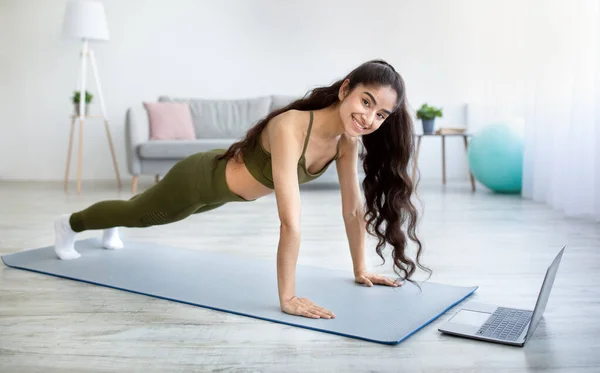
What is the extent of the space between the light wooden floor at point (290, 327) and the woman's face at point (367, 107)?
1.88 ft

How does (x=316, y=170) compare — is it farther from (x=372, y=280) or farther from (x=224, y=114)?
(x=224, y=114)

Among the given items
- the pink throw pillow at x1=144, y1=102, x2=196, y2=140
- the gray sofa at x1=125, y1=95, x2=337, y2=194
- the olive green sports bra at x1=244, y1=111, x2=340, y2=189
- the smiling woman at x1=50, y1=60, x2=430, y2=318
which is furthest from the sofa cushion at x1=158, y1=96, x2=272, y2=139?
the olive green sports bra at x1=244, y1=111, x2=340, y2=189

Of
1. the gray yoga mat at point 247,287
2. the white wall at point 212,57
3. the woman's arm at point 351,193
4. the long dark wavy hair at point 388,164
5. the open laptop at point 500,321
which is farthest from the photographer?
the white wall at point 212,57

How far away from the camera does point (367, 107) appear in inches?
66.4

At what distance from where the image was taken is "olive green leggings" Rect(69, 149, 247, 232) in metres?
2.01

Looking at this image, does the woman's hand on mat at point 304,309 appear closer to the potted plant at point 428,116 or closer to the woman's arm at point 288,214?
the woman's arm at point 288,214

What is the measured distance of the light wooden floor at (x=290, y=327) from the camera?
1378mm

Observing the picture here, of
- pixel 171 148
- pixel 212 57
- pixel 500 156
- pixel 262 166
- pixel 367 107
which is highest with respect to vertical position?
pixel 212 57

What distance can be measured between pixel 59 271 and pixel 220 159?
0.75 metres

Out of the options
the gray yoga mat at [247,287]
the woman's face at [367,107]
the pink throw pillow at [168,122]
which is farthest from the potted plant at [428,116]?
the woman's face at [367,107]

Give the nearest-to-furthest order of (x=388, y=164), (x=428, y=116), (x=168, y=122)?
(x=388, y=164), (x=428, y=116), (x=168, y=122)

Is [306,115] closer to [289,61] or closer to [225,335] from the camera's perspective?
[225,335]

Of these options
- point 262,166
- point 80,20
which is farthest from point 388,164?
point 80,20

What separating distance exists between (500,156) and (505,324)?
3.17 metres
